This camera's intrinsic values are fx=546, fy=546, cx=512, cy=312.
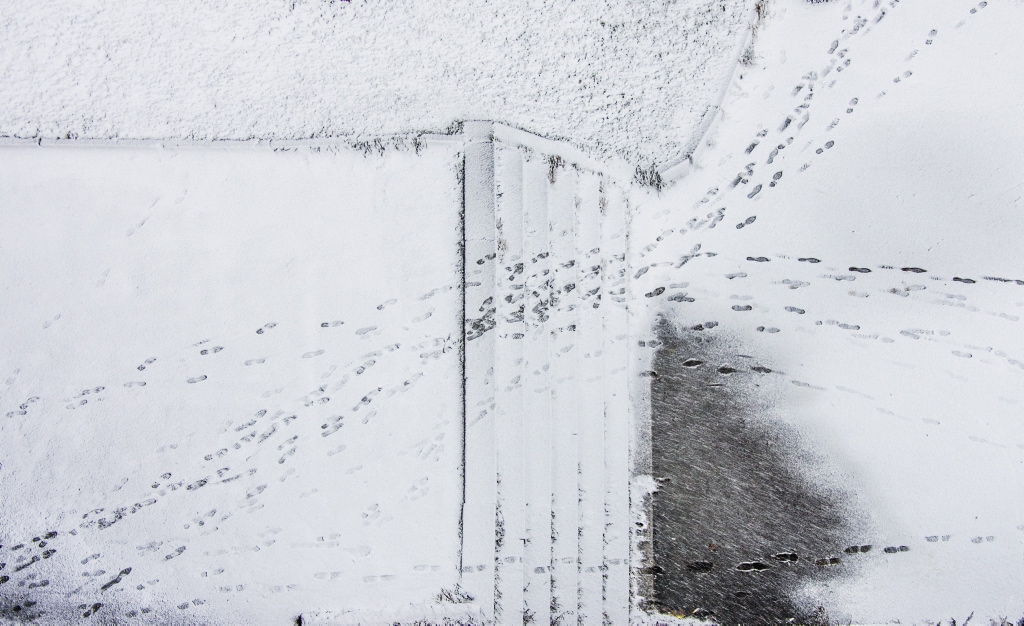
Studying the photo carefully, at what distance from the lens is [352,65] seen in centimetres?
125

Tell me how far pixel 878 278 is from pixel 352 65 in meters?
1.32

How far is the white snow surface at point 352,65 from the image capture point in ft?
4.07

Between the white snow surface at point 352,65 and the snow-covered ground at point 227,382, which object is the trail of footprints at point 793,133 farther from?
the snow-covered ground at point 227,382

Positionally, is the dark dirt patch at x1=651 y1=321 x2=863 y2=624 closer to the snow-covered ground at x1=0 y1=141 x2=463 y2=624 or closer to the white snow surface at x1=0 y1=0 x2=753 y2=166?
the snow-covered ground at x1=0 y1=141 x2=463 y2=624

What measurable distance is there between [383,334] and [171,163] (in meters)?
0.62

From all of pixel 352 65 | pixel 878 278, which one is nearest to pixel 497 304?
pixel 352 65

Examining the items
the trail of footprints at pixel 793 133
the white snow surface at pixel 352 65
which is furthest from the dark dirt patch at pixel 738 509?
the white snow surface at pixel 352 65

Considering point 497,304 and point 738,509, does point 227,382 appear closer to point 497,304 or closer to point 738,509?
point 497,304

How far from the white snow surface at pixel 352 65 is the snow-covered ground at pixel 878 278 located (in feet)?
0.65

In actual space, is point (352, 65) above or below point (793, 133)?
above

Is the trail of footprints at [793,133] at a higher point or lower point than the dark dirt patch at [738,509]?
higher

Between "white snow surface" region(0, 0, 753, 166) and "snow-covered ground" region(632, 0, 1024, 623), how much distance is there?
0.20 meters

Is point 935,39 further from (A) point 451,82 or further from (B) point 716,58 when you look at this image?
(A) point 451,82

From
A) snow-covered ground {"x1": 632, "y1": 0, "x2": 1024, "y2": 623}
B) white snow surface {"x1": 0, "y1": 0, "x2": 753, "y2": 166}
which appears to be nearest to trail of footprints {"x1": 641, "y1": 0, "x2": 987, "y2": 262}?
snow-covered ground {"x1": 632, "y1": 0, "x2": 1024, "y2": 623}
